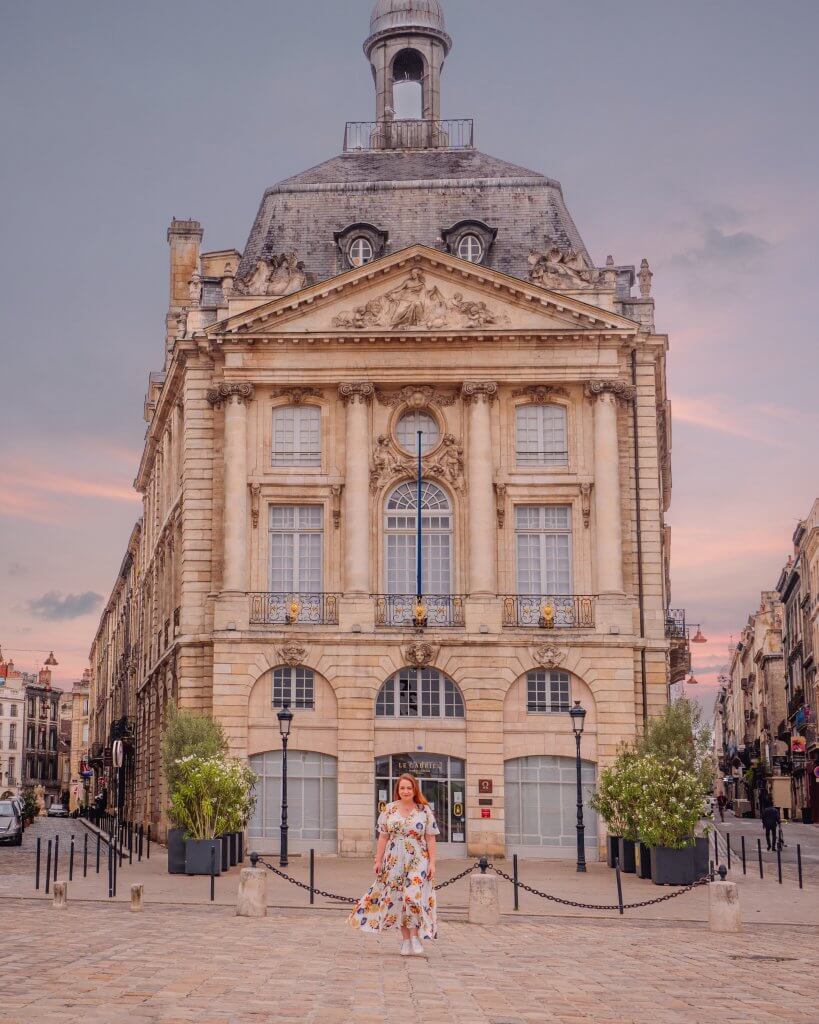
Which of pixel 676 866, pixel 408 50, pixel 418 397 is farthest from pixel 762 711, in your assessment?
pixel 676 866

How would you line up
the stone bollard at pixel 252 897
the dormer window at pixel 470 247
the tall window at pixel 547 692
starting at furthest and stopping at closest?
the dormer window at pixel 470 247, the tall window at pixel 547 692, the stone bollard at pixel 252 897

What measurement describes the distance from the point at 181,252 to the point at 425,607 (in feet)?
70.0

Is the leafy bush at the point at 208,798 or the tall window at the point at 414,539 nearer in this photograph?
the leafy bush at the point at 208,798

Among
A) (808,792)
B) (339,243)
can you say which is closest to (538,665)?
(339,243)

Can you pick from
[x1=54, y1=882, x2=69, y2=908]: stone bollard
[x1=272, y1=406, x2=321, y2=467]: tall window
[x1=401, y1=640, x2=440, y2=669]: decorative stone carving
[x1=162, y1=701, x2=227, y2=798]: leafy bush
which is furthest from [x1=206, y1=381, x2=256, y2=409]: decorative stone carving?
[x1=54, y1=882, x2=69, y2=908]: stone bollard

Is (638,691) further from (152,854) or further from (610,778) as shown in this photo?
(152,854)

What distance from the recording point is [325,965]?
16.0 m

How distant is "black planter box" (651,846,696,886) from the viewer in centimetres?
2958

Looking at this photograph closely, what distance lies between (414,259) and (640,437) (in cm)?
849

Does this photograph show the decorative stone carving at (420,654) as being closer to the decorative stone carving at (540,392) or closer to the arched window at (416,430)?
the arched window at (416,430)

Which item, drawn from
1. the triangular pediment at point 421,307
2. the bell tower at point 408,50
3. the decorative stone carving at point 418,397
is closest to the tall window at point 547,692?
the decorative stone carving at point 418,397

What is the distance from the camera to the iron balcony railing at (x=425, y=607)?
136 feet

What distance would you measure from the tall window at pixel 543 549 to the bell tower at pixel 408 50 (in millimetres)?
16272

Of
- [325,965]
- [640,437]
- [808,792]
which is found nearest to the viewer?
[325,965]
